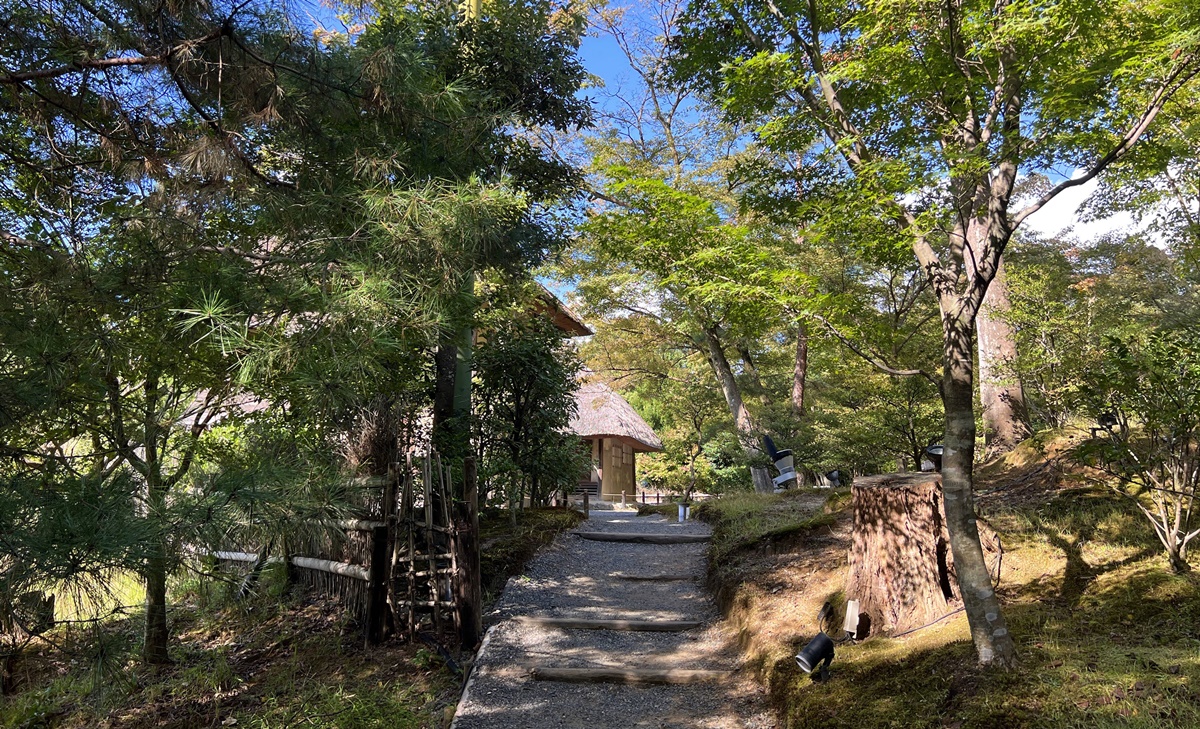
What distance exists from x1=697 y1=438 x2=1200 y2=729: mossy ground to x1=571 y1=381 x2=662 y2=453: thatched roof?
12.2m

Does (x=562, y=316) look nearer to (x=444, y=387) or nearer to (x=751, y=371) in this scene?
(x=751, y=371)

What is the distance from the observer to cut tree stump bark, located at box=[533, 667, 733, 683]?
173 inches

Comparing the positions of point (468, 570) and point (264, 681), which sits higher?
point (468, 570)

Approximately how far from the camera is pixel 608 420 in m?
19.1

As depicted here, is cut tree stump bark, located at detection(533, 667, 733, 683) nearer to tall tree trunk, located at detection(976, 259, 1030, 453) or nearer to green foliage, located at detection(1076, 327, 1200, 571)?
green foliage, located at detection(1076, 327, 1200, 571)

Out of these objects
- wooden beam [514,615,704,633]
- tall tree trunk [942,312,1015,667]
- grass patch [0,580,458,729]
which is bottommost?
grass patch [0,580,458,729]

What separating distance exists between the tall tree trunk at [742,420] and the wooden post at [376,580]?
27.8 feet

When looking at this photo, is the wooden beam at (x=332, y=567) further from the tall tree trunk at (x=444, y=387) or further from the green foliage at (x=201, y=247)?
the tall tree trunk at (x=444, y=387)

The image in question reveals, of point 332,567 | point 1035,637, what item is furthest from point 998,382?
point 332,567

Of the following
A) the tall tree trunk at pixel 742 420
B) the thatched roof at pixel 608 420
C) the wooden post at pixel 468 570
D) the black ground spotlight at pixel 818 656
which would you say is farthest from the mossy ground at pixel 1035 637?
the thatched roof at pixel 608 420

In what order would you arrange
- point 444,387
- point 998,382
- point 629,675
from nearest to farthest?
1. point 629,675
2. point 444,387
3. point 998,382

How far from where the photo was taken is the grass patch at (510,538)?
663 centimetres

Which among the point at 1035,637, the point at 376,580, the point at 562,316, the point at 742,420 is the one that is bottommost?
the point at 1035,637

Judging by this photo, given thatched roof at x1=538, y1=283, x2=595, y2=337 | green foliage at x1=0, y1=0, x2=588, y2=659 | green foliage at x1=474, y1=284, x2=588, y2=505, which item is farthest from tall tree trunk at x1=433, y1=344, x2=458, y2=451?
green foliage at x1=0, y1=0, x2=588, y2=659
